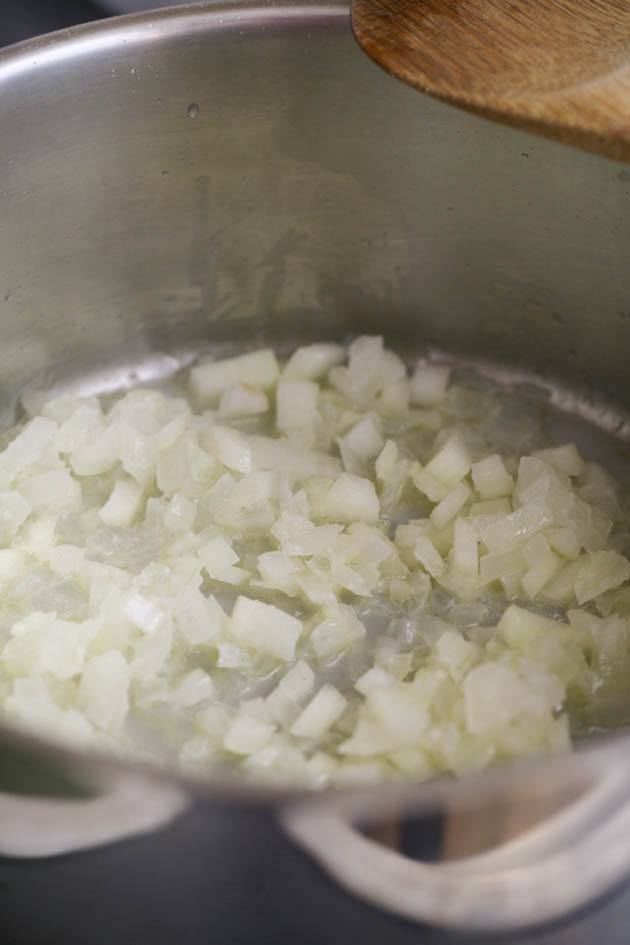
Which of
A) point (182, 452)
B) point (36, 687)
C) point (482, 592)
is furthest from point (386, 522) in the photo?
point (36, 687)

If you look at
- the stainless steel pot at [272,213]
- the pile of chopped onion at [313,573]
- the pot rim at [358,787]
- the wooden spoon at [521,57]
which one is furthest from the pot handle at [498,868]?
the stainless steel pot at [272,213]

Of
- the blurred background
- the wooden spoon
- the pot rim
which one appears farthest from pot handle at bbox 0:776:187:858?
the blurred background

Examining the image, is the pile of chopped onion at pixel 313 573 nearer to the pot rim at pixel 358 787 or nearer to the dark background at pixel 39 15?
the pot rim at pixel 358 787

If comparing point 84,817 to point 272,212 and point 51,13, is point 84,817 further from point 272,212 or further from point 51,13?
point 51,13

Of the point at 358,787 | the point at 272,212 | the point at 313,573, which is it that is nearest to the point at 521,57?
the point at 272,212

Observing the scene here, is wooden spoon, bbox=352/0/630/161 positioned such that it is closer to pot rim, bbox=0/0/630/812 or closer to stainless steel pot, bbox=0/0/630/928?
stainless steel pot, bbox=0/0/630/928

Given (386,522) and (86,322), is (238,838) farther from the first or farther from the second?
(86,322)
